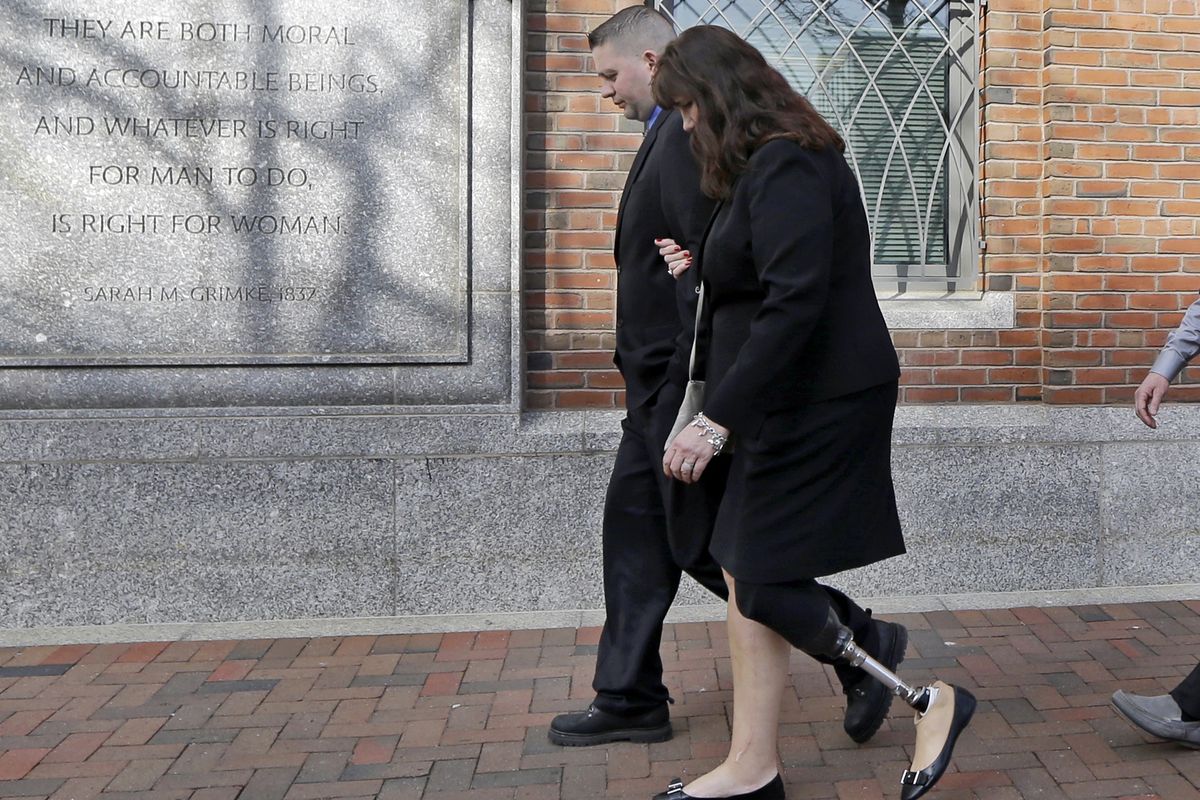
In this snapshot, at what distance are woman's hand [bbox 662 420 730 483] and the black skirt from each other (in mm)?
94

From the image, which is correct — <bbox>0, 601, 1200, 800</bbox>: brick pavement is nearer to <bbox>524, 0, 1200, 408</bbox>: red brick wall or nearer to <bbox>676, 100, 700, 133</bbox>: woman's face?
<bbox>524, 0, 1200, 408</bbox>: red brick wall

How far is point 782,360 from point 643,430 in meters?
0.89

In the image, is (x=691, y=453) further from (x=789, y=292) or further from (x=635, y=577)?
(x=635, y=577)

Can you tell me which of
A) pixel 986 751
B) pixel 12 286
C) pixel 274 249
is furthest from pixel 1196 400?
pixel 12 286

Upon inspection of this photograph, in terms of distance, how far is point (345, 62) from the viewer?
16.2 ft

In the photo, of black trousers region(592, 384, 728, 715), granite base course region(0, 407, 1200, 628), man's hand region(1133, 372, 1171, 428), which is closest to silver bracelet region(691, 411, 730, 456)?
black trousers region(592, 384, 728, 715)

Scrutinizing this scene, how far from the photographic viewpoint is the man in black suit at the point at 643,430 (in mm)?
3180

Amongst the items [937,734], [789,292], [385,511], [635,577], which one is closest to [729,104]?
[789,292]

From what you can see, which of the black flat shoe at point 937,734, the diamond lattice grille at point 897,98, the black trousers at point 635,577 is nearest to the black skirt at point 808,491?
the black flat shoe at point 937,734

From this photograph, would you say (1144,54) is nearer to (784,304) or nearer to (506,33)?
(506,33)

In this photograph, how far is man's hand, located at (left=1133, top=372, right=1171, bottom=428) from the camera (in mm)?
3354

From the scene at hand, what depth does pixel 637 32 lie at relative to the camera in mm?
3369

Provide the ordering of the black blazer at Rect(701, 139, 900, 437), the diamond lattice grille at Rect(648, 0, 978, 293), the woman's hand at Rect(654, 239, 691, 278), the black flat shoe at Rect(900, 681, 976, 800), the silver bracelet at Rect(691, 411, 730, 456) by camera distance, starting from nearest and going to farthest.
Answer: the black blazer at Rect(701, 139, 900, 437) → the silver bracelet at Rect(691, 411, 730, 456) → the black flat shoe at Rect(900, 681, 976, 800) → the woman's hand at Rect(654, 239, 691, 278) → the diamond lattice grille at Rect(648, 0, 978, 293)

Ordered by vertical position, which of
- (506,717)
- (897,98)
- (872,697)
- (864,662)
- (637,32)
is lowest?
(506,717)
